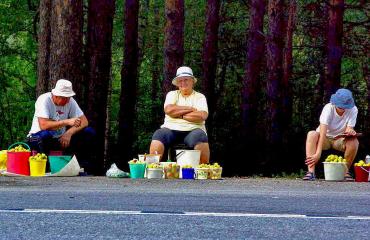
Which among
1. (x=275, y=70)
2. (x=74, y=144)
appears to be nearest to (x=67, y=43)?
(x=74, y=144)

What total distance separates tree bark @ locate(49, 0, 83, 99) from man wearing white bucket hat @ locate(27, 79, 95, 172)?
3839mm

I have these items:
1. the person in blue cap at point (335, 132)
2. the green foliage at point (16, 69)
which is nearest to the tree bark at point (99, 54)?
the green foliage at point (16, 69)

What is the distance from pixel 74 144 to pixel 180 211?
6246 millimetres

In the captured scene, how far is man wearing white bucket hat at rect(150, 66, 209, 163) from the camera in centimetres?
1276

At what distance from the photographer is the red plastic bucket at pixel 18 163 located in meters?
12.6

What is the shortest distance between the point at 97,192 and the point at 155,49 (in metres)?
23.1

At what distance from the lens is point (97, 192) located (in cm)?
912

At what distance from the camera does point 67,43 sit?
680 inches

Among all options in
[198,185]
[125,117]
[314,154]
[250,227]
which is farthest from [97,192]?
[125,117]

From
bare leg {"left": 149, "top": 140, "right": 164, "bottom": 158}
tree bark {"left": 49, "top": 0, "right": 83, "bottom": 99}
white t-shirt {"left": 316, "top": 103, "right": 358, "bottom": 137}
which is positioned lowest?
bare leg {"left": 149, "top": 140, "right": 164, "bottom": 158}

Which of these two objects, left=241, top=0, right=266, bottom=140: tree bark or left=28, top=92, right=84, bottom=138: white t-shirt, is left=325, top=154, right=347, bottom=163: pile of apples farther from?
left=241, top=0, right=266, bottom=140: tree bark

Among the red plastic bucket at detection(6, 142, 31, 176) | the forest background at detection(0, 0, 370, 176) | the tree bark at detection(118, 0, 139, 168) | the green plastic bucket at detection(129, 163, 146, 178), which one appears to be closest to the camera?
the green plastic bucket at detection(129, 163, 146, 178)

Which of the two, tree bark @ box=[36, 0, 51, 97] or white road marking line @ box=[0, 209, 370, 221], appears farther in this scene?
tree bark @ box=[36, 0, 51, 97]

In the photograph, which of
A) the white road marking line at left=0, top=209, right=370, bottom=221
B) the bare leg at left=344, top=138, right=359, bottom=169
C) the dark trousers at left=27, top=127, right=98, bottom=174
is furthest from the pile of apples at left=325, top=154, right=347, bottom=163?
the white road marking line at left=0, top=209, right=370, bottom=221
